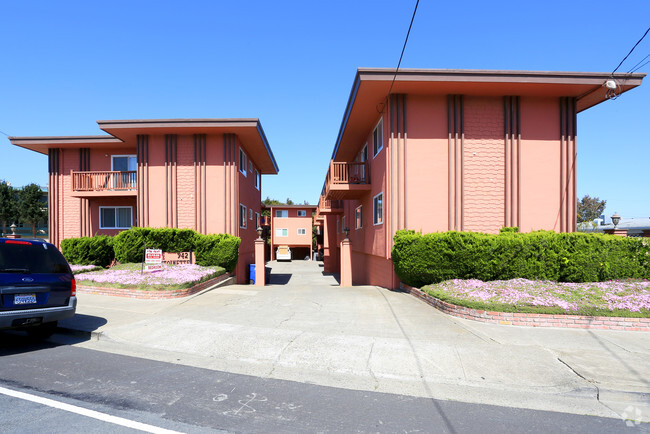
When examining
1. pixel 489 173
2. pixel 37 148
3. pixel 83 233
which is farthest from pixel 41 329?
pixel 37 148

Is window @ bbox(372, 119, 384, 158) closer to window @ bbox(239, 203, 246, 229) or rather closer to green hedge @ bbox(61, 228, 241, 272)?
green hedge @ bbox(61, 228, 241, 272)

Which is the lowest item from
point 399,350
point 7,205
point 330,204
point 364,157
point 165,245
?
point 399,350

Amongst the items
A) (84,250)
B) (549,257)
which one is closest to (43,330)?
(84,250)

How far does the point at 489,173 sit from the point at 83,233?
2016cm

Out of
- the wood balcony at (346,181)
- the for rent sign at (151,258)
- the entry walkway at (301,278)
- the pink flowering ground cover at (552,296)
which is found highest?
the wood balcony at (346,181)

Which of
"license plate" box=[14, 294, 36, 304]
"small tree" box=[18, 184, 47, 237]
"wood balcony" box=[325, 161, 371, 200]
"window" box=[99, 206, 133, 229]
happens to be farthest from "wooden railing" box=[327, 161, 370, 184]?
"small tree" box=[18, 184, 47, 237]

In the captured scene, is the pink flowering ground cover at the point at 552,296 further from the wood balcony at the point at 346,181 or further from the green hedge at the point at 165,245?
the green hedge at the point at 165,245

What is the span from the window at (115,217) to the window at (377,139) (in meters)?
13.4

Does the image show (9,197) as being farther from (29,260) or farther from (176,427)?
(176,427)

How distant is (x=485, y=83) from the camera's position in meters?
12.4

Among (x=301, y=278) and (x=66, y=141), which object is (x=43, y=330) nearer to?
(x=66, y=141)

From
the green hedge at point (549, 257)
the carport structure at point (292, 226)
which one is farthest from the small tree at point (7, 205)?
the green hedge at point (549, 257)

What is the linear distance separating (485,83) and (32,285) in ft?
42.4

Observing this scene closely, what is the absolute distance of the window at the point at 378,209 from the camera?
14.4 metres
